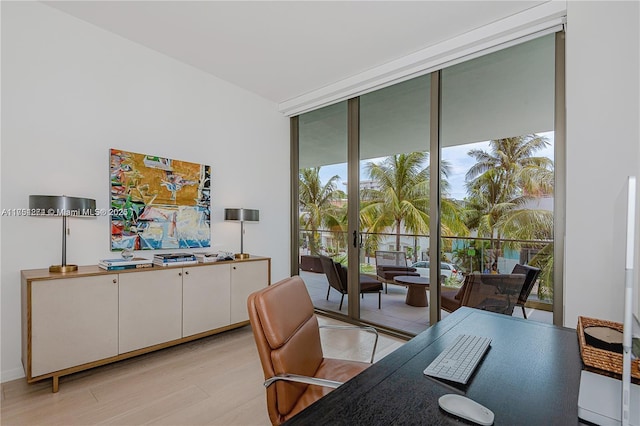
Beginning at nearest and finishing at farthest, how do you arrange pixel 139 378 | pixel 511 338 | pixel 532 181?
pixel 511 338
pixel 139 378
pixel 532 181

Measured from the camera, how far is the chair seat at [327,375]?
1394mm

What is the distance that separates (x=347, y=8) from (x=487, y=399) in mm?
2740

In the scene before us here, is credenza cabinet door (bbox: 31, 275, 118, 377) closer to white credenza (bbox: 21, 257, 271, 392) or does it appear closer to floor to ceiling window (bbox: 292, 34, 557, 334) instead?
white credenza (bbox: 21, 257, 271, 392)

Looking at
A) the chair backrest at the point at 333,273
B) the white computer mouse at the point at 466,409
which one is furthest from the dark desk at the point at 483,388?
the chair backrest at the point at 333,273

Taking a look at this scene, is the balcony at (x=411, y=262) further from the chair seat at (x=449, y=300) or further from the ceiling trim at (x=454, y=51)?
the ceiling trim at (x=454, y=51)

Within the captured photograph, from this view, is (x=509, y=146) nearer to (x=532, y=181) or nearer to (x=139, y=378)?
(x=532, y=181)

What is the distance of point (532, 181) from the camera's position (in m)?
2.65

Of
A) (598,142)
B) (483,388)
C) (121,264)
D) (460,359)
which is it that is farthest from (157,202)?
(598,142)

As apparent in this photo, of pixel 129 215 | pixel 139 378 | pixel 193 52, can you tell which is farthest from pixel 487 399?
pixel 193 52

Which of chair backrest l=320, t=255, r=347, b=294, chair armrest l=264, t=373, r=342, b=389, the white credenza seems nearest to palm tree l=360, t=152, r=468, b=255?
chair backrest l=320, t=255, r=347, b=294

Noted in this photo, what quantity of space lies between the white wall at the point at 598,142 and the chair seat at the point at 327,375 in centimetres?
180

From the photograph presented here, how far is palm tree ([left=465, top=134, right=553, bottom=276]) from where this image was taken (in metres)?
2.62

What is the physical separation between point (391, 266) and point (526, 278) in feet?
4.31

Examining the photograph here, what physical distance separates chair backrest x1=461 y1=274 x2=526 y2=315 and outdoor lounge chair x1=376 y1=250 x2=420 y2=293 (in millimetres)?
554
